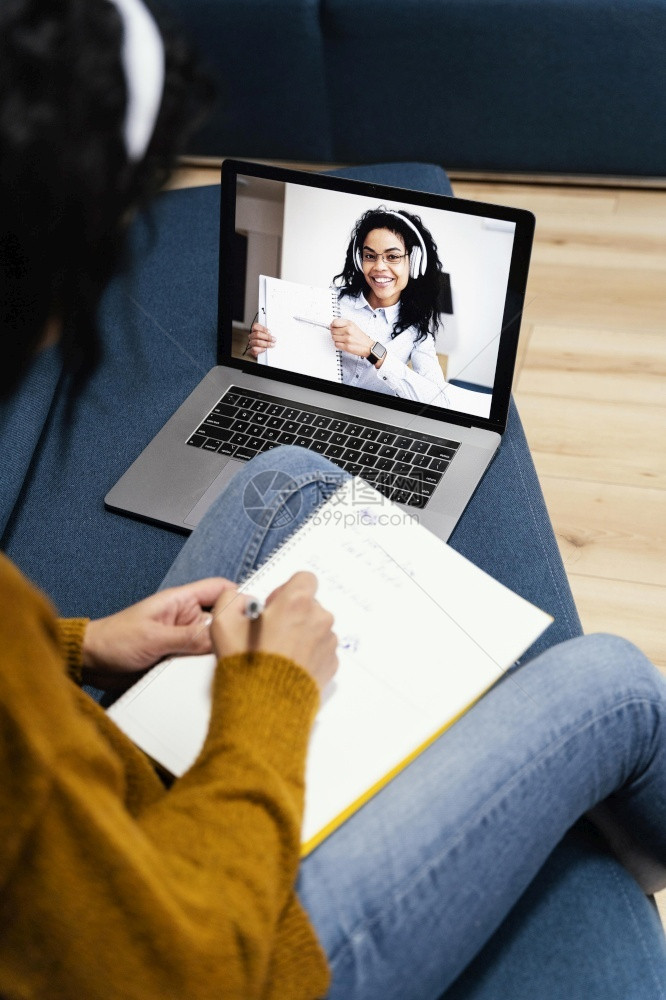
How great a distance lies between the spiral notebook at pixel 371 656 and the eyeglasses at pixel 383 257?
11.3 inches

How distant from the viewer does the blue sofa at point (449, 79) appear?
69.2 inches

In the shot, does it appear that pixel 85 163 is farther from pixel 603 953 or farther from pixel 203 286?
pixel 203 286

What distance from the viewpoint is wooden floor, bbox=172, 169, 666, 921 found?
128 cm

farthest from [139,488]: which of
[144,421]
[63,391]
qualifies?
[63,391]

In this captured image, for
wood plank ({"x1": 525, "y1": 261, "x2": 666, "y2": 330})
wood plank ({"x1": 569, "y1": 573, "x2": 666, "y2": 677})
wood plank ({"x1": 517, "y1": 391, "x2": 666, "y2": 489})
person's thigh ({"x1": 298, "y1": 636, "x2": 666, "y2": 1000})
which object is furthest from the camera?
wood plank ({"x1": 525, "y1": 261, "x2": 666, "y2": 330})

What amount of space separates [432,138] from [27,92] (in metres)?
1.69

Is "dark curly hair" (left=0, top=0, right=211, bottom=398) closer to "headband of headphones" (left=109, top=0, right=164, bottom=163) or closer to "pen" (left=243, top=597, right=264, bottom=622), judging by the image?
"headband of headphones" (left=109, top=0, right=164, bottom=163)

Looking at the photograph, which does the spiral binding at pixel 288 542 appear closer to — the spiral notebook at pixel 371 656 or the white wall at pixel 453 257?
the spiral notebook at pixel 371 656

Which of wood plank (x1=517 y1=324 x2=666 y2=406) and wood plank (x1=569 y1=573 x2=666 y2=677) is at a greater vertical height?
wood plank (x1=517 y1=324 x2=666 y2=406)

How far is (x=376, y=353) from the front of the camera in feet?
3.20

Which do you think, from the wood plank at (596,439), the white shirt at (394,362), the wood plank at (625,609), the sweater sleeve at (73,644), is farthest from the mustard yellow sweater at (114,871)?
the wood plank at (596,439)

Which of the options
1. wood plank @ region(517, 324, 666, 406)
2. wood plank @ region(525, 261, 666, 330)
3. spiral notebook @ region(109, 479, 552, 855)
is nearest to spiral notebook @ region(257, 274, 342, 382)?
spiral notebook @ region(109, 479, 552, 855)

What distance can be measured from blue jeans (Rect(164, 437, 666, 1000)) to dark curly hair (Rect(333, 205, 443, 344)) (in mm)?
392

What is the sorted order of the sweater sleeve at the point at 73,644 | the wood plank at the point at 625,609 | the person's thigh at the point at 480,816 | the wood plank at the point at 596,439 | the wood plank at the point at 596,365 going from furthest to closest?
the wood plank at the point at 596,365 < the wood plank at the point at 596,439 < the wood plank at the point at 625,609 < the sweater sleeve at the point at 73,644 < the person's thigh at the point at 480,816
